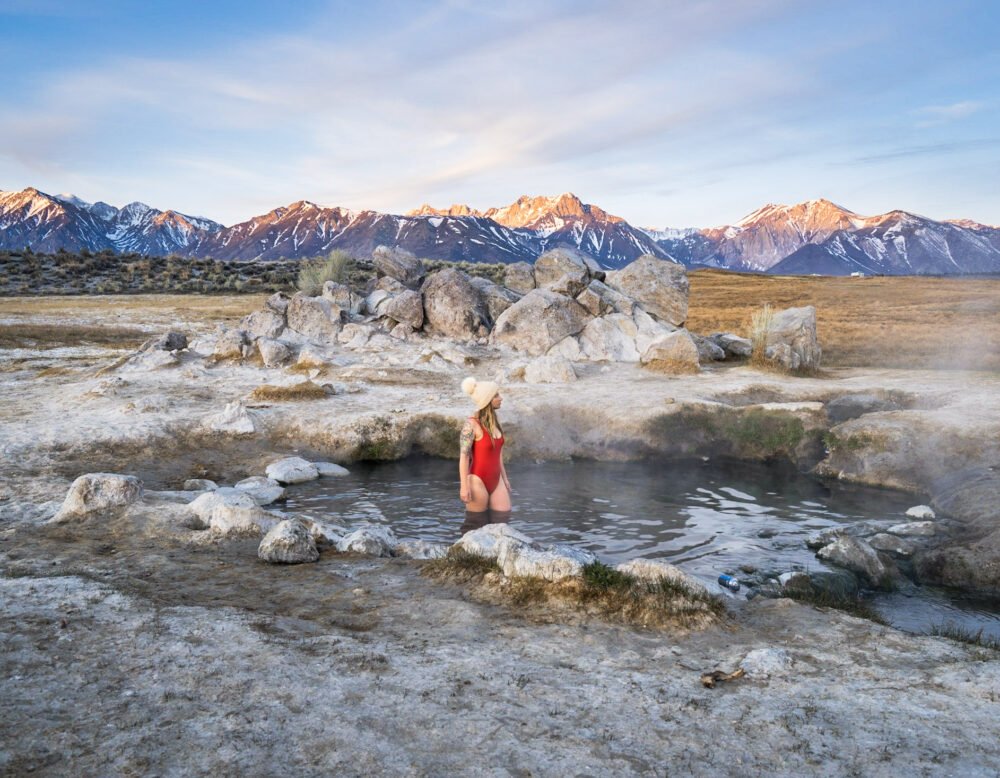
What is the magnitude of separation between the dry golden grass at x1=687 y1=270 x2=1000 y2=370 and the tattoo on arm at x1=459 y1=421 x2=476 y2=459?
1842cm

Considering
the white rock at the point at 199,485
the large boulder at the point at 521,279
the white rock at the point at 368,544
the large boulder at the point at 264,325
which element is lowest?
the white rock at the point at 199,485

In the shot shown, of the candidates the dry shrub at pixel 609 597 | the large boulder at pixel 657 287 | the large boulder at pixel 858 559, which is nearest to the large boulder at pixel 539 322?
the large boulder at pixel 657 287

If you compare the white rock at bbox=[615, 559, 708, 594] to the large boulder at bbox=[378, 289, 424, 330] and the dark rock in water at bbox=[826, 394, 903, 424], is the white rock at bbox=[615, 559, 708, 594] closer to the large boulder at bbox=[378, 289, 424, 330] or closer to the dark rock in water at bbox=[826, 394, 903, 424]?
the dark rock in water at bbox=[826, 394, 903, 424]

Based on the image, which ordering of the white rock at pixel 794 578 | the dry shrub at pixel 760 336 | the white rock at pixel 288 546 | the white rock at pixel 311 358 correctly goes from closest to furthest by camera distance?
the white rock at pixel 288 546 → the white rock at pixel 794 578 → the white rock at pixel 311 358 → the dry shrub at pixel 760 336

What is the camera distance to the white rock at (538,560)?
632 centimetres

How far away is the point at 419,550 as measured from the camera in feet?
25.5

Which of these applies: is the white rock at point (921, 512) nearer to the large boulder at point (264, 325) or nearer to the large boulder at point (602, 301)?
the large boulder at point (602, 301)

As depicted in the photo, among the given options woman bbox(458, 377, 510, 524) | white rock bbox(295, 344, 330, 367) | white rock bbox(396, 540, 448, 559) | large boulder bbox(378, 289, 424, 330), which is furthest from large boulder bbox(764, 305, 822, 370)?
white rock bbox(396, 540, 448, 559)

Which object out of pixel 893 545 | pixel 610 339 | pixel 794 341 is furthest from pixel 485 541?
pixel 794 341

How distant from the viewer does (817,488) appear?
12.3 meters

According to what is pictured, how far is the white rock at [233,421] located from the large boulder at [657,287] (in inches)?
609

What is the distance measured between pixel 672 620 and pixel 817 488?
25.9 ft

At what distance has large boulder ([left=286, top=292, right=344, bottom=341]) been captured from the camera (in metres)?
22.8

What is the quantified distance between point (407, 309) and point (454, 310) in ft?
5.37
